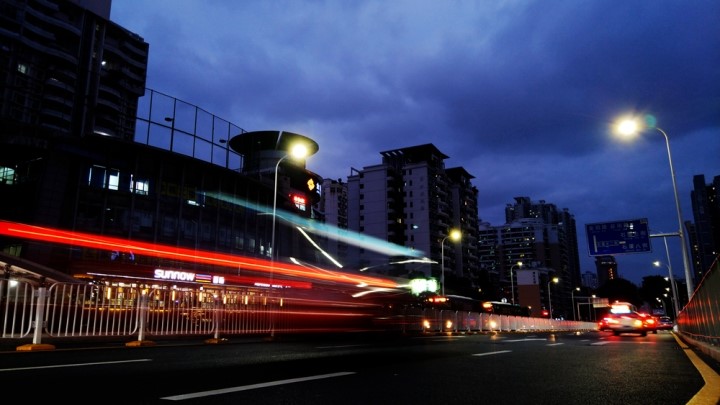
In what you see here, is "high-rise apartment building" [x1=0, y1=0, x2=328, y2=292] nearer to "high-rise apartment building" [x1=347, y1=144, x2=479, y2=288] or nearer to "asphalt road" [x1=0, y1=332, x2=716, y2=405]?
"asphalt road" [x1=0, y1=332, x2=716, y2=405]

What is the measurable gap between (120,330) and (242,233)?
45888 mm

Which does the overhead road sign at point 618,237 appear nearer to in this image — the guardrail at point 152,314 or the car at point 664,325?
the guardrail at point 152,314

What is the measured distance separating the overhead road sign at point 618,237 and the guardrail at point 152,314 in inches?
642

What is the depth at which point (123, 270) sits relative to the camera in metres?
39.8

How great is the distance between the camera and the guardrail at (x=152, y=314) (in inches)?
428

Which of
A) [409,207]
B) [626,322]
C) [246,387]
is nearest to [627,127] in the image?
[626,322]

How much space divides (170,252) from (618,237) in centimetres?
3799

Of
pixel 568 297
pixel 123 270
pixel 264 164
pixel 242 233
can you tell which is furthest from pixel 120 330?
pixel 568 297

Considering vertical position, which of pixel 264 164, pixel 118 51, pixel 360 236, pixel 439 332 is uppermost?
pixel 118 51

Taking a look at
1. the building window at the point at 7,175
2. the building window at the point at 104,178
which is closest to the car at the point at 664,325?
the building window at the point at 104,178

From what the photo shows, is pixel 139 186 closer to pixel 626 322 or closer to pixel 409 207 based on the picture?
pixel 626 322

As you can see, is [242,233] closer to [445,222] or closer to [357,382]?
[357,382]

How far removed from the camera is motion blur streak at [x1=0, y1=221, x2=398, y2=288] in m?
27.8

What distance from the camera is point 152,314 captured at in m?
13.5
